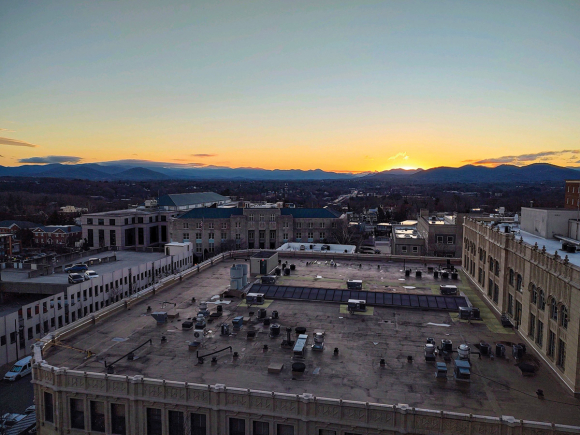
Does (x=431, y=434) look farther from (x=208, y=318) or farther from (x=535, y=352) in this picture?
(x=208, y=318)

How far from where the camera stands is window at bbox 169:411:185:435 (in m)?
24.8

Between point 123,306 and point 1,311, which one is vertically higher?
point 123,306

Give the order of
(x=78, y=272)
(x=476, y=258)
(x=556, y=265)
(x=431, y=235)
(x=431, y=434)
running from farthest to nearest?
(x=431, y=235), (x=78, y=272), (x=476, y=258), (x=556, y=265), (x=431, y=434)

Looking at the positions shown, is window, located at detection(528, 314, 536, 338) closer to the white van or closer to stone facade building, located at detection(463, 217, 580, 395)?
stone facade building, located at detection(463, 217, 580, 395)

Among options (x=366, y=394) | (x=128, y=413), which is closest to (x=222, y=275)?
(x=128, y=413)

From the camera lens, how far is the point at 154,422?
25.2 meters

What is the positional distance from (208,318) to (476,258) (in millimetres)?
33220

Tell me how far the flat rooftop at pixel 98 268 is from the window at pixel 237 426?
5011 centimetres

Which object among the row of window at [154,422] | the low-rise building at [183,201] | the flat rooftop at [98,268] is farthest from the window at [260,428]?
the low-rise building at [183,201]

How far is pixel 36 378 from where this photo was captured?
27250 mm

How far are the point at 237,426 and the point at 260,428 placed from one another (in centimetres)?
143

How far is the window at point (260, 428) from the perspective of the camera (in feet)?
77.6

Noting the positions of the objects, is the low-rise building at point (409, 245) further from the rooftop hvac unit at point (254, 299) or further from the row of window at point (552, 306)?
the row of window at point (552, 306)

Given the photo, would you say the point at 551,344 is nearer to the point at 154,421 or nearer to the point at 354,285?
the point at 354,285
